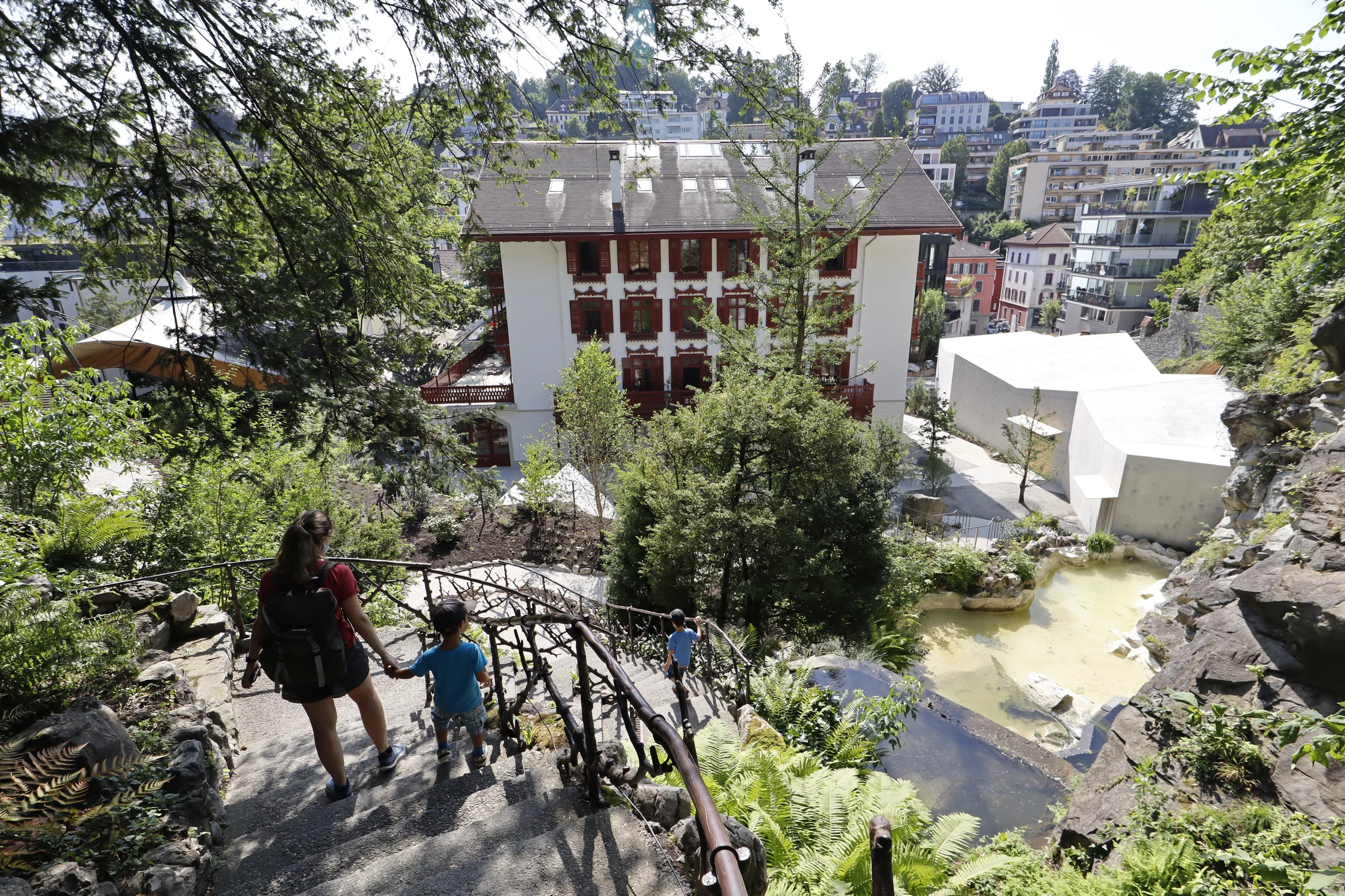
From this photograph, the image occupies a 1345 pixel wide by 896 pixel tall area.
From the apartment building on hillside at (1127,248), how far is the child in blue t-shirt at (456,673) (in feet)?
140

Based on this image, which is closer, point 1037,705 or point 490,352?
point 1037,705

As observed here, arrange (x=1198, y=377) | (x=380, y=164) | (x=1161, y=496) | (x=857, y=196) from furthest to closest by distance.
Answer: (x=857, y=196) < (x=1198, y=377) < (x=1161, y=496) < (x=380, y=164)

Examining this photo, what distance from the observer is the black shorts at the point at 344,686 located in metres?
3.82

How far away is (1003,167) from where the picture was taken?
81562 mm

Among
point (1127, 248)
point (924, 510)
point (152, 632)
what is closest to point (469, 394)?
point (924, 510)

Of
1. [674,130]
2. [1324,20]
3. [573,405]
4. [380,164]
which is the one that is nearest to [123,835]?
[380,164]

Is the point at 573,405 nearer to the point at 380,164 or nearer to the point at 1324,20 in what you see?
the point at 380,164

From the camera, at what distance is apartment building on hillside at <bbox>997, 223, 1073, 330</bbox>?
57.0 m

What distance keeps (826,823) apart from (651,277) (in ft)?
67.2

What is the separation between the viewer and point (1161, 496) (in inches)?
684

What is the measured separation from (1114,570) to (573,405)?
15494 millimetres

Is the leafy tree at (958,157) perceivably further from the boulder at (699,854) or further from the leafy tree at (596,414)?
the boulder at (699,854)

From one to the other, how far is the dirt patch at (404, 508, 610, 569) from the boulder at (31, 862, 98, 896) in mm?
12177

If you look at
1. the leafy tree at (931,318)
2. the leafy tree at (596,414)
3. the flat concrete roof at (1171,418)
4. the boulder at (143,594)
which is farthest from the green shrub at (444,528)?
the leafy tree at (931,318)
